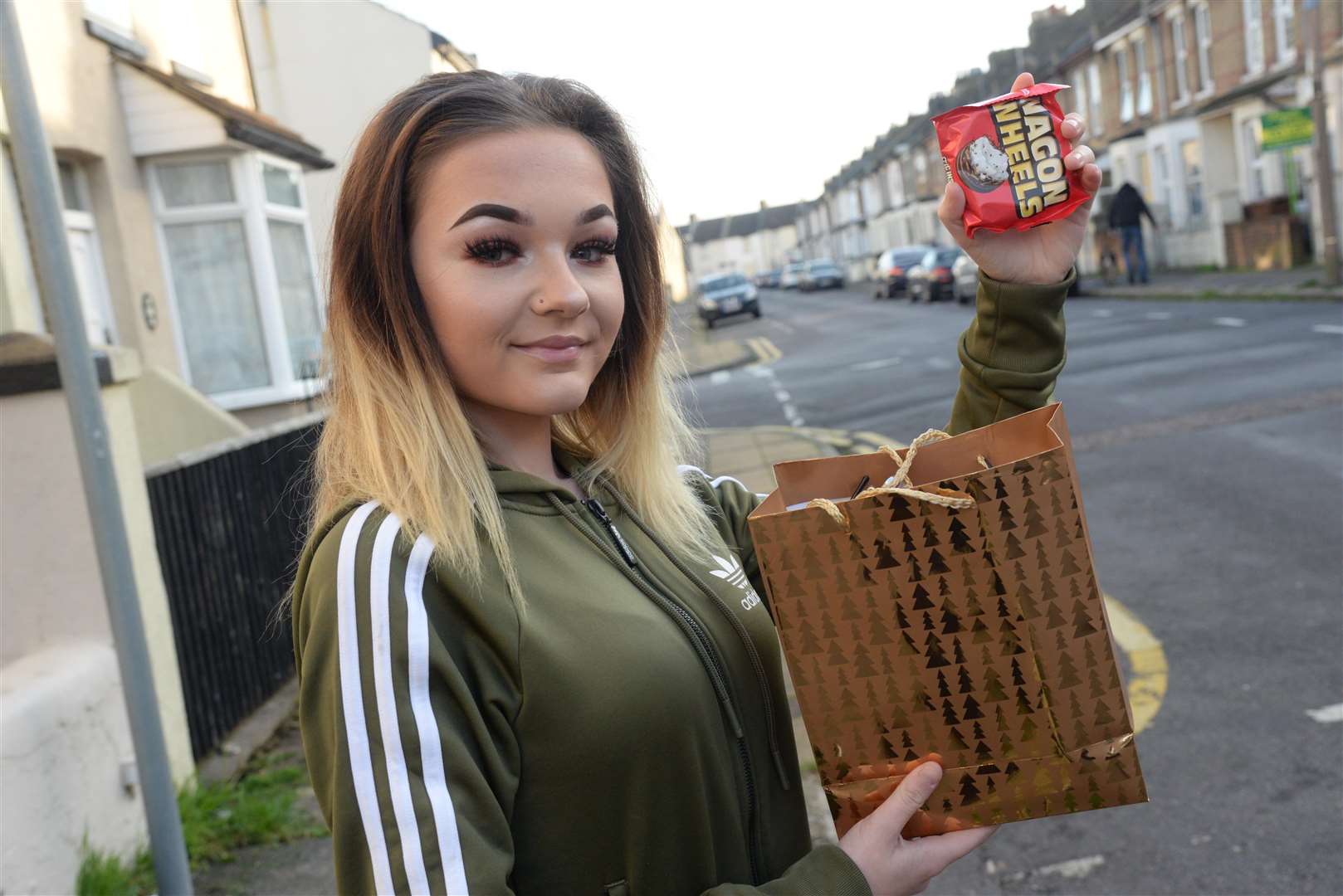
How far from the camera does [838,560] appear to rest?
1.46 meters

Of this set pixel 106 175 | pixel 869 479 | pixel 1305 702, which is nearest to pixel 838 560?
pixel 869 479

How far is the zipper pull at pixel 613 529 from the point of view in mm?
1615

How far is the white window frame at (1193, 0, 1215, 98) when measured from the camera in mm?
30406

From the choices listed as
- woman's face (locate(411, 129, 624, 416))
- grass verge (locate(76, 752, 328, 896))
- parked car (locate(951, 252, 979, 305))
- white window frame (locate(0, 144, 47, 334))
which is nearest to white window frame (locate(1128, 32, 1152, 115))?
parked car (locate(951, 252, 979, 305))

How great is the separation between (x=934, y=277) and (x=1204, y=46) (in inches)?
346

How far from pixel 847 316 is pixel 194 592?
29.3 m

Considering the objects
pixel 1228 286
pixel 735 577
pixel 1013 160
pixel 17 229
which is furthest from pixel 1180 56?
pixel 735 577

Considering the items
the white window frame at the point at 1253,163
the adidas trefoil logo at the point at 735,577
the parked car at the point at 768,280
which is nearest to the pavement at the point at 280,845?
the adidas trefoil logo at the point at 735,577

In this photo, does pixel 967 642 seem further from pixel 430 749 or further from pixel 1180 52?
pixel 1180 52

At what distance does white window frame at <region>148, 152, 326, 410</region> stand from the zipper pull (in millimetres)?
11095

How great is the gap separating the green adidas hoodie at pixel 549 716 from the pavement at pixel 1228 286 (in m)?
17.8

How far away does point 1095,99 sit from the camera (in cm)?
3969

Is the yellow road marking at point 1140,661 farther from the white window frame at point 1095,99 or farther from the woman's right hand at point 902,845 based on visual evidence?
the white window frame at point 1095,99

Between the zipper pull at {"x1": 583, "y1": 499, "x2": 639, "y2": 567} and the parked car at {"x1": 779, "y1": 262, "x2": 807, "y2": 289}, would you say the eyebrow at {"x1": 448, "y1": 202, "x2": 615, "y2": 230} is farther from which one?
the parked car at {"x1": 779, "y1": 262, "x2": 807, "y2": 289}
